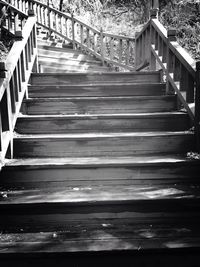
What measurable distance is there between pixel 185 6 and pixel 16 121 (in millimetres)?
9384

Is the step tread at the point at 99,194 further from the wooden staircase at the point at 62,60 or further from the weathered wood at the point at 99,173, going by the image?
the wooden staircase at the point at 62,60

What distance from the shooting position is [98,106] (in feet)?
13.4

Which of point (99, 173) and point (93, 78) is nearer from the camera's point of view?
point (99, 173)

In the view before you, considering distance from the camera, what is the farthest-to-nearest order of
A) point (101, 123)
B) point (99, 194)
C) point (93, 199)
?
1. point (101, 123)
2. point (99, 194)
3. point (93, 199)

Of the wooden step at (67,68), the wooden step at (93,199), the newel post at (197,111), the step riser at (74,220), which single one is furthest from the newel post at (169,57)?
the wooden step at (67,68)

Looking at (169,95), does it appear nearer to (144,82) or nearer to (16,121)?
(144,82)

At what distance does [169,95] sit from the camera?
4.18 metres

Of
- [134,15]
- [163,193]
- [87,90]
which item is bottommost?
[163,193]

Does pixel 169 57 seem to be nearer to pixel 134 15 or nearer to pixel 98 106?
pixel 98 106

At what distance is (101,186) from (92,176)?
4.9 inches

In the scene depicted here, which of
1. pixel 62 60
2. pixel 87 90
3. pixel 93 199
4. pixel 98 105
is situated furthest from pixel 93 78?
pixel 62 60

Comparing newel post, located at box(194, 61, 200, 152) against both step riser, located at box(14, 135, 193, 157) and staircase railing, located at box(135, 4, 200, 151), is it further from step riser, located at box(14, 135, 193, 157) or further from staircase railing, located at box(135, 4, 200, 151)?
step riser, located at box(14, 135, 193, 157)

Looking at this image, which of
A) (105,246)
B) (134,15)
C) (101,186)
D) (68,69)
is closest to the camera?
(105,246)

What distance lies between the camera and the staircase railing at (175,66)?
10.8ft
